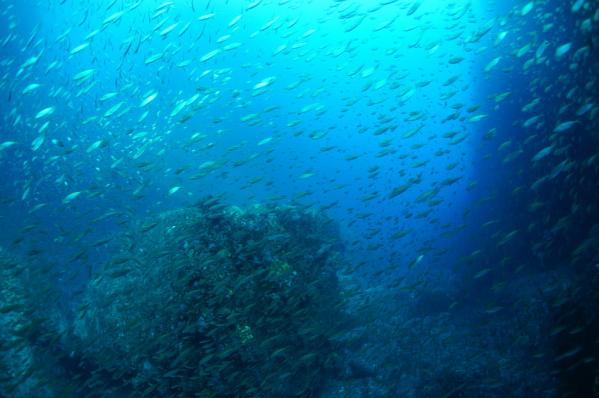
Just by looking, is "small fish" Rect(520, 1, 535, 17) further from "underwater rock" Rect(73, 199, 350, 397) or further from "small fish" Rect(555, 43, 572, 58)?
"underwater rock" Rect(73, 199, 350, 397)

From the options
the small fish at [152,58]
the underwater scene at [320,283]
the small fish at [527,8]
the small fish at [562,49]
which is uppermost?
the small fish at [152,58]

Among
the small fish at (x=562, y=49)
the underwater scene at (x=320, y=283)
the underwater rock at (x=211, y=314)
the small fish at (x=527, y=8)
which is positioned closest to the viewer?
the small fish at (x=562, y=49)

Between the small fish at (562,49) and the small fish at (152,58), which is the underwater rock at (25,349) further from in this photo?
the small fish at (562,49)

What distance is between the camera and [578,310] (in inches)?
299

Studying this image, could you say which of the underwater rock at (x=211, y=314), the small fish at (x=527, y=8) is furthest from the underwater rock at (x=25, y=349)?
the small fish at (x=527, y=8)

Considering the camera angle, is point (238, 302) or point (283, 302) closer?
point (238, 302)

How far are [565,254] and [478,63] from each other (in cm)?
1138

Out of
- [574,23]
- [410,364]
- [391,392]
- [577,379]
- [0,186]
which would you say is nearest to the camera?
[577,379]

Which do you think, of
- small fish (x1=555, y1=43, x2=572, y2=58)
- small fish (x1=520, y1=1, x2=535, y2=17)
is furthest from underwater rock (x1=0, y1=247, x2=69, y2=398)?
small fish (x1=520, y1=1, x2=535, y2=17)

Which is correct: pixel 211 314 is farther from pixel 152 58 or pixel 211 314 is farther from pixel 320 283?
pixel 152 58

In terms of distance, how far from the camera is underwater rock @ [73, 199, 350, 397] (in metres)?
7.07

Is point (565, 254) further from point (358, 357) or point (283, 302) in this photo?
point (283, 302)

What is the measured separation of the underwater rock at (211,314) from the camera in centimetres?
707

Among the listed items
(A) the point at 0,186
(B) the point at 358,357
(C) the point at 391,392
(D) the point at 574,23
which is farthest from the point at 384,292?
(A) the point at 0,186
